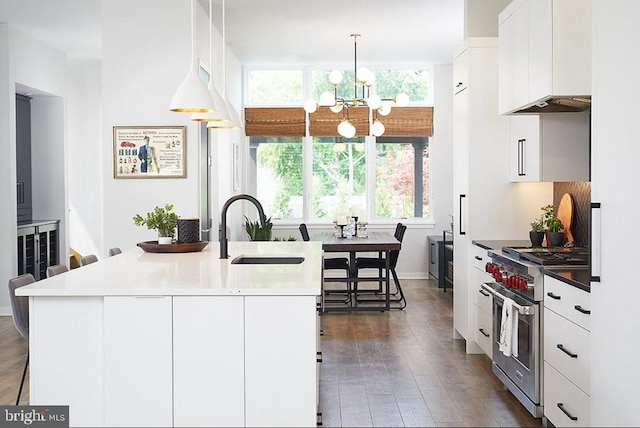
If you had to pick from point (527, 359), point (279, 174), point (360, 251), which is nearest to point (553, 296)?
point (527, 359)

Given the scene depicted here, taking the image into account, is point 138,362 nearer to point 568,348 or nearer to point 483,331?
point 568,348

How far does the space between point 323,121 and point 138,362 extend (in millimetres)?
7037

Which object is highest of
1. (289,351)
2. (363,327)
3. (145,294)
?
(145,294)

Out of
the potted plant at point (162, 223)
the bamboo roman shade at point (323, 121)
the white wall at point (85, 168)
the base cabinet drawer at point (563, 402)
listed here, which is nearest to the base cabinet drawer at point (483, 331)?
the base cabinet drawer at point (563, 402)

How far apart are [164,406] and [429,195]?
7284 mm

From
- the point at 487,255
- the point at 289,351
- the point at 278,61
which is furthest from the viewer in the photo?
the point at 278,61

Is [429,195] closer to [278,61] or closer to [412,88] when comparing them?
[412,88]

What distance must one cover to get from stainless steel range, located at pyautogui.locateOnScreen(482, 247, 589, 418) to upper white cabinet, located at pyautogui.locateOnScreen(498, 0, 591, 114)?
903 millimetres

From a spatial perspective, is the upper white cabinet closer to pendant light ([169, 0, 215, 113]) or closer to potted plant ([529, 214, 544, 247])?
potted plant ([529, 214, 544, 247])

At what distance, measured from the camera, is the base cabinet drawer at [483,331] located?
4758mm

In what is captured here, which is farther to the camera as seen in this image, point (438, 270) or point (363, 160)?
point (363, 160)

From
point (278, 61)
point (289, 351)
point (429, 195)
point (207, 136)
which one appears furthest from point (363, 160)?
point (289, 351)

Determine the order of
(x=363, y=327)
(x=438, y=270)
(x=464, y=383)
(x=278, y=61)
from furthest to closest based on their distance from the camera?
(x=278, y=61)
(x=438, y=270)
(x=363, y=327)
(x=464, y=383)

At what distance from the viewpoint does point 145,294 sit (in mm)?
2670
